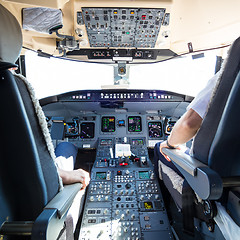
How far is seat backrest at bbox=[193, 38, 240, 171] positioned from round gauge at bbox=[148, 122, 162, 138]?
1.77 meters

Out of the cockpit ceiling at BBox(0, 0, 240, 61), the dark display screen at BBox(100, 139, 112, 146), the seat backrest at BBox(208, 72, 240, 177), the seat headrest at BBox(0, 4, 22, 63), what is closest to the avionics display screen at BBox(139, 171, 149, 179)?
the dark display screen at BBox(100, 139, 112, 146)

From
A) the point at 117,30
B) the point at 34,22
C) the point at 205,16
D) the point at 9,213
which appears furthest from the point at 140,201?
the point at 34,22

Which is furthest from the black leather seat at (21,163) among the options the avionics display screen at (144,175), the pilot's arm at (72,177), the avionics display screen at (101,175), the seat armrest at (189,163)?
the avionics display screen at (144,175)

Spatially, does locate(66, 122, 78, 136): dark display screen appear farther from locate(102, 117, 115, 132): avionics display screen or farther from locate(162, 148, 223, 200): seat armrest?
locate(162, 148, 223, 200): seat armrest

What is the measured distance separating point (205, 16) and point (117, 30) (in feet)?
2.84

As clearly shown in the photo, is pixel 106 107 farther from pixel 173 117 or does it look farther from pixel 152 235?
pixel 152 235

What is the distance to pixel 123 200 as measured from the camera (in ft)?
5.51

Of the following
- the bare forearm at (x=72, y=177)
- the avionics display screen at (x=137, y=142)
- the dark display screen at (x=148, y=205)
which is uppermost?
the bare forearm at (x=72, y=177)

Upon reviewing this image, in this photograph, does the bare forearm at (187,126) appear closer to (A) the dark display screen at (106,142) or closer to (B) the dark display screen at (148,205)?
(B) the dark display screen at (148,205)

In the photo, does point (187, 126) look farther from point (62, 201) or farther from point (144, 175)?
point (144, 175)

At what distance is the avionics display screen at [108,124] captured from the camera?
2690 millimetres

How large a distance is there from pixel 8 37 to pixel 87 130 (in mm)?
2127

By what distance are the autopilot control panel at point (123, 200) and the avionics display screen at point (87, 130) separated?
11.6 inches

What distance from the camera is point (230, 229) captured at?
780 millimetres
